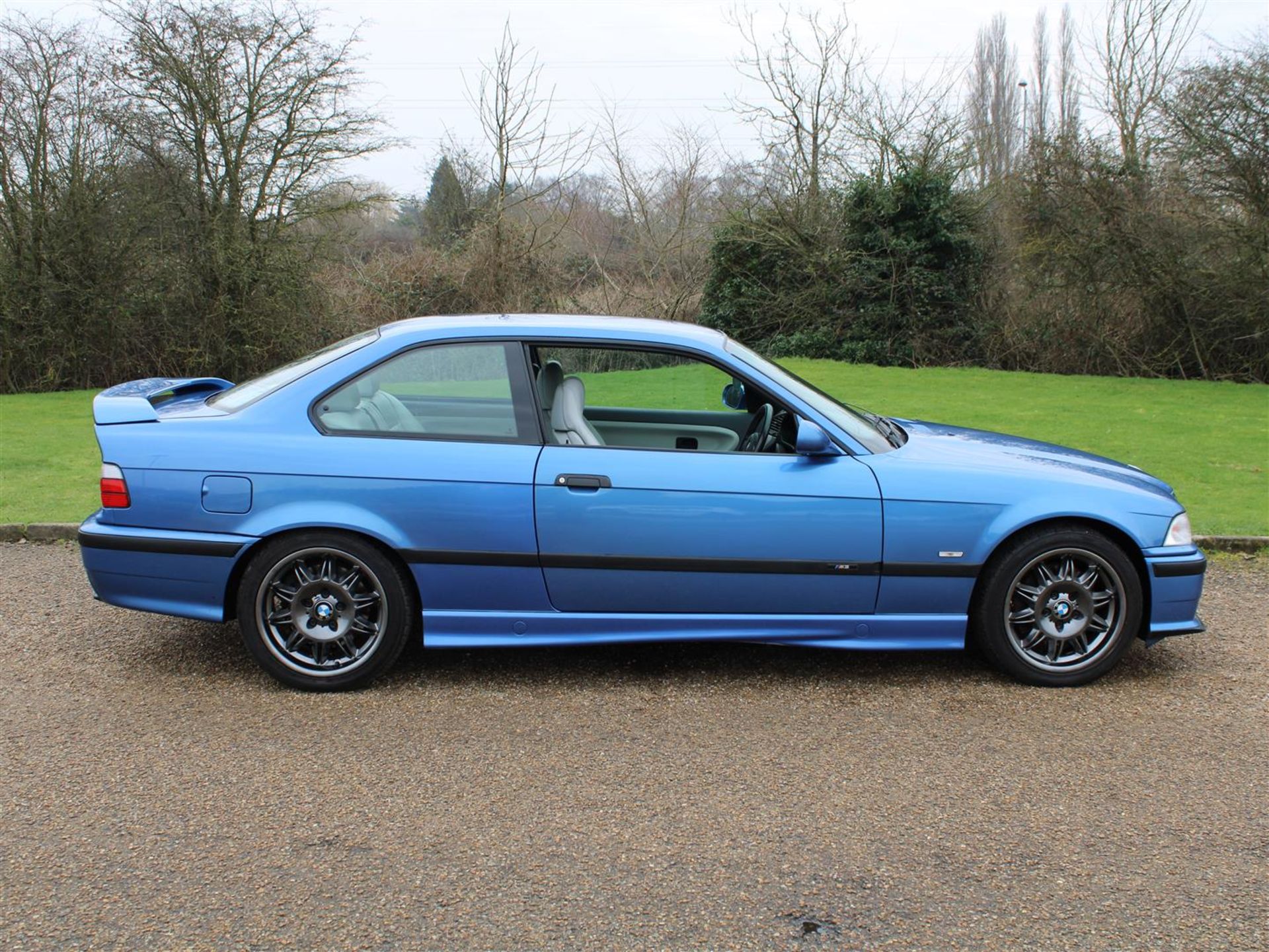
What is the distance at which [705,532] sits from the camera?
4.32 metres

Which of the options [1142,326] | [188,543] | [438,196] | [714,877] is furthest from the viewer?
[438,196]

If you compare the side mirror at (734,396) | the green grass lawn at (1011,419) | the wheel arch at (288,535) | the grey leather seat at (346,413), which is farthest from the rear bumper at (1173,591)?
the grey leather seat at (346,413)

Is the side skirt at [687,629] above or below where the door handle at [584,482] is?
below

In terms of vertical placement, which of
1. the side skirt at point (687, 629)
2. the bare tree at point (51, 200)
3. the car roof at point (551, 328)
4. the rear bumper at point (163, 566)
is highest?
the bare tree at point (51, 200)

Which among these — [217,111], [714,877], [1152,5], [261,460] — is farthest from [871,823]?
[1152,5]

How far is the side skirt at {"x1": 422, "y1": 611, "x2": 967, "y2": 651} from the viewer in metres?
4.40

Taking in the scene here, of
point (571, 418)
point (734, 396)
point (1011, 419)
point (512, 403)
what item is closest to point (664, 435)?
point (734, 396)

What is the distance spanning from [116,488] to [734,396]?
2712 millimetres

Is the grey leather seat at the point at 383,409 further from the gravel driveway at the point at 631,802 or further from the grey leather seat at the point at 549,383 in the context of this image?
the gravel driveway at the point at 631,802

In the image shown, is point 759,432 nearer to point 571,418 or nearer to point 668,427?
point 668,427

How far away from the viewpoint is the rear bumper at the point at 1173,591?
14.7 ft

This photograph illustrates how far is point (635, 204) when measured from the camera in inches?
927

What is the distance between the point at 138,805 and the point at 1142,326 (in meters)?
19.7

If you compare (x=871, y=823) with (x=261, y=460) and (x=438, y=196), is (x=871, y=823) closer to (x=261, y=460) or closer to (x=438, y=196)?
(x=261, y=460)
